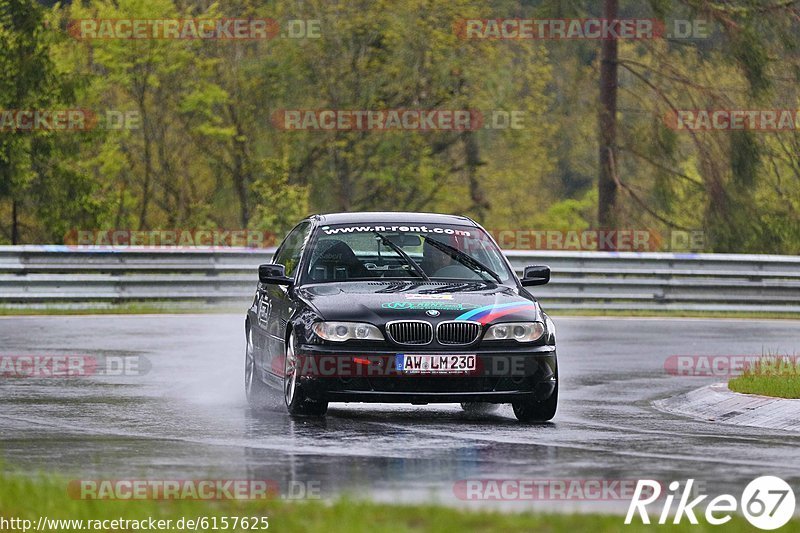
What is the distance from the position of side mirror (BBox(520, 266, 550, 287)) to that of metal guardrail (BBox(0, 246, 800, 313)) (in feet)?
40.2

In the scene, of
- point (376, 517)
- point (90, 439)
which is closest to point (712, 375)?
point (90, 439)

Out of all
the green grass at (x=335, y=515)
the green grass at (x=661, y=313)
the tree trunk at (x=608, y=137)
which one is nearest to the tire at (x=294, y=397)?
the green grass at (x=335, y=515)

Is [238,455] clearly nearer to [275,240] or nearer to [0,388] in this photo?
[0,388]

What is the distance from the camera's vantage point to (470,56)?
1618 inches

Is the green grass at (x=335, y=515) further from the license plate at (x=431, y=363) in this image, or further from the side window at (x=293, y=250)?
the side window at (x=293, y=250)

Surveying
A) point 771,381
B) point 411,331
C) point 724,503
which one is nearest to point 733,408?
point 771,381

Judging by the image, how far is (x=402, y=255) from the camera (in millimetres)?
13477

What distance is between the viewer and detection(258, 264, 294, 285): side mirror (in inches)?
528

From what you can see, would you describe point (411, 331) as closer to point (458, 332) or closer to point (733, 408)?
point (458, 332)

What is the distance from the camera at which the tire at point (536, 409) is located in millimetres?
12398

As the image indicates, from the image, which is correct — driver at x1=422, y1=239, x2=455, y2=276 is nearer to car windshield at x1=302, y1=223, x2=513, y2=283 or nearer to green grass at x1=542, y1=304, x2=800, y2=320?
car windshield at x1=302, y1=223, x2=513, y2=283

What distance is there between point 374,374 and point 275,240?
26.9 meters

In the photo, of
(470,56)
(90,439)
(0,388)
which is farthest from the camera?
(470,56)

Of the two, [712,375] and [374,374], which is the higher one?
[374,374]
